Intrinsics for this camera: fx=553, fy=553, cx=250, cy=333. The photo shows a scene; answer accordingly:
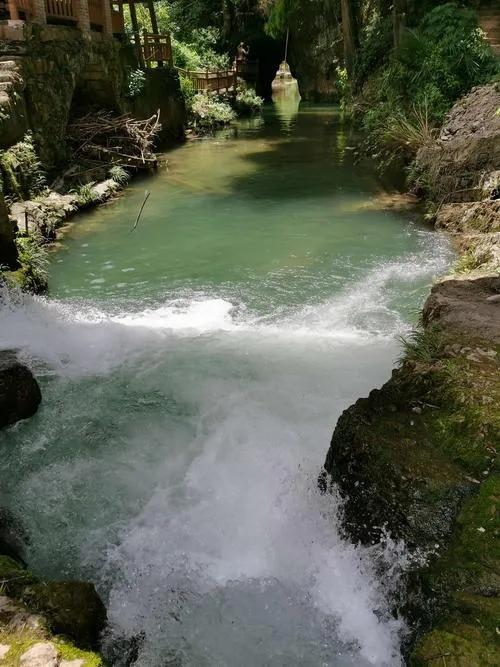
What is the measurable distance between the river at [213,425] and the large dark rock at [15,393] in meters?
0.13

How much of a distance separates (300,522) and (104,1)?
1690 cm

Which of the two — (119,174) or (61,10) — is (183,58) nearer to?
(61,10)

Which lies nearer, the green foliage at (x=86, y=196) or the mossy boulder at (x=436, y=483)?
the mossy boulder at (x=436, y=483)

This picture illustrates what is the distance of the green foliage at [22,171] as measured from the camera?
10539 mm

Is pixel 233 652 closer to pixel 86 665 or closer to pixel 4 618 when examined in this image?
pixel 86 665

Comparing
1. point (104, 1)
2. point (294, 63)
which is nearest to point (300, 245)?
point (104, 1)

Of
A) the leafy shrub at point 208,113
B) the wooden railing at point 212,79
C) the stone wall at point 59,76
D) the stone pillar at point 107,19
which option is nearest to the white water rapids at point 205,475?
the stone wall at point 59,76

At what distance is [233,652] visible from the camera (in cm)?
Result: 336

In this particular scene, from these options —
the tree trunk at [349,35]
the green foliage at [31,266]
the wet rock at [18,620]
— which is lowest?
the wet rock at [18,620]

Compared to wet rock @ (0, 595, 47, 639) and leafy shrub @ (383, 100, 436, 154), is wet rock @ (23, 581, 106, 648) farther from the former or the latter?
leafy shrub @ (383, 100, 436, 154)

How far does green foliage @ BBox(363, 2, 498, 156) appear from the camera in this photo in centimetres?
1274

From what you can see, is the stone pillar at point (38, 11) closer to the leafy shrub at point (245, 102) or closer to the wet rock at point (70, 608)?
the wet rock at point (70, 608)

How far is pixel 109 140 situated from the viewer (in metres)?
15.7

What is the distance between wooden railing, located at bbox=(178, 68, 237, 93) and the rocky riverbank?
23150 millimetres
